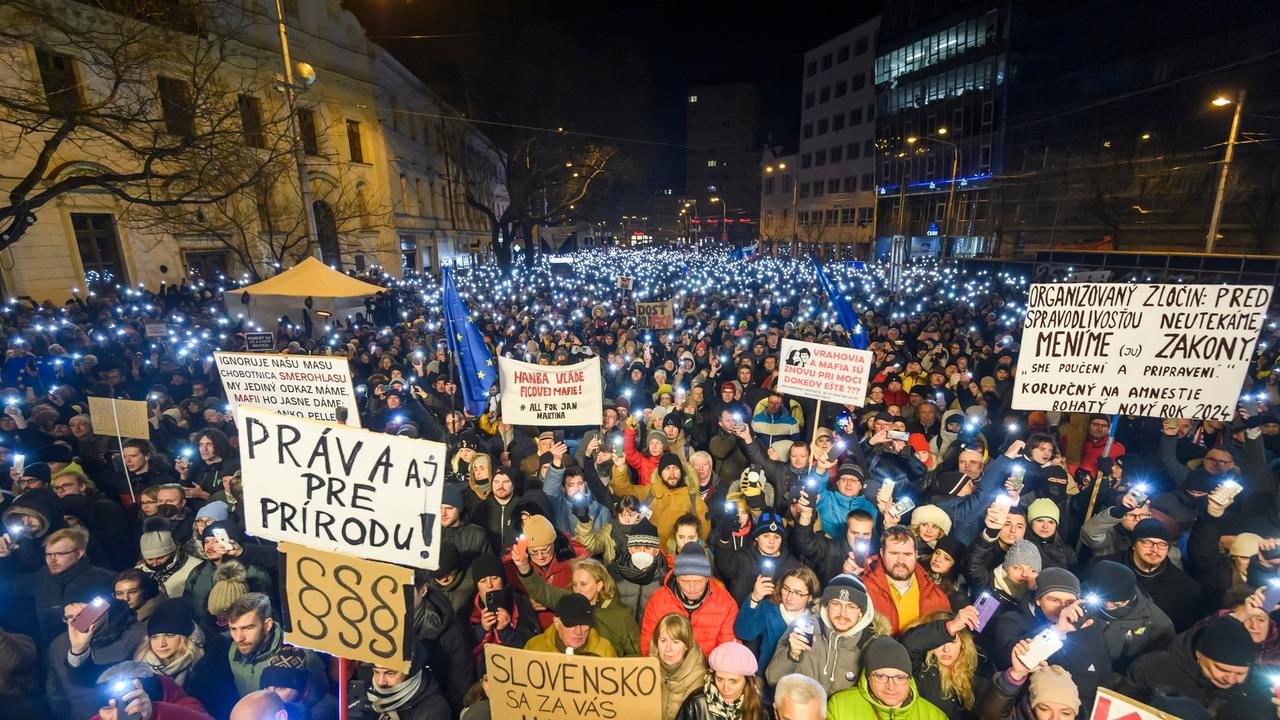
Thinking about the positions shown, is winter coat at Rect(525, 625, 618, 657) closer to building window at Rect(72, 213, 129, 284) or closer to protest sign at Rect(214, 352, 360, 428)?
protest sign at Rect(214, 352, 360, 428)

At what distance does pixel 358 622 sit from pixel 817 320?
14543 mm

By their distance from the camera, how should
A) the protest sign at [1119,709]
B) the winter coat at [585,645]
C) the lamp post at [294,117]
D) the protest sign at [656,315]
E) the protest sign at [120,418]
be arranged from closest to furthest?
the protest sign at [1119,709] → the winter coat at [585,645] → the protest sign at [120,418] → the lamp post at [294,117] → the protest sign at [656,315]

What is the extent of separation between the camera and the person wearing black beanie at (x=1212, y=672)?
2.92m

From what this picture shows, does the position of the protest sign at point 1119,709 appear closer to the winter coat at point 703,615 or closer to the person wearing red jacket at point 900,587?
the person wearing red jacket at point 900,587

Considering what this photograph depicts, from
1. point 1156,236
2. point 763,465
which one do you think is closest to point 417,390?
point 763,465

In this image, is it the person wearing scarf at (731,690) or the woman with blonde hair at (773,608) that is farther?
the woman with blonde hair at (773,608)

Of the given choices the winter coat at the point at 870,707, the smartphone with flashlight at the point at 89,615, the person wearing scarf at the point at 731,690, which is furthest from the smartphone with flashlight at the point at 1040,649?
the smartphone with flashlight at the point at 89,615

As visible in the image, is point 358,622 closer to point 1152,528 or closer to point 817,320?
point 1152,528

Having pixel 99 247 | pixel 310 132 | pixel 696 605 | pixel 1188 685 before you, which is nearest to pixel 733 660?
pixel 696 605

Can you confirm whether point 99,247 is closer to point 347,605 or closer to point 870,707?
point 347,605

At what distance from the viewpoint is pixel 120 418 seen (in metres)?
5.79

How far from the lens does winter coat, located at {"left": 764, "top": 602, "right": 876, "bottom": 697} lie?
329cm

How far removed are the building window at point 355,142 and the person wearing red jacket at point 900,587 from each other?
115ft

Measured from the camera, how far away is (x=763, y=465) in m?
5.64
